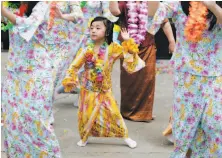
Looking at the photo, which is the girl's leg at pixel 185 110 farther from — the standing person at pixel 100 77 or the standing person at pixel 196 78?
the standing person at pixel 100 77

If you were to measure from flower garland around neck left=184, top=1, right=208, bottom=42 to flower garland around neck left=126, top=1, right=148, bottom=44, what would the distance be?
192 centimetres

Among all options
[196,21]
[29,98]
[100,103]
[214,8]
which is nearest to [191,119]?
[196,21]

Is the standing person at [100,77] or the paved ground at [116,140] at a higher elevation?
the standing person at [100,77]

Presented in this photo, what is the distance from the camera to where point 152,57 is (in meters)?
6.41

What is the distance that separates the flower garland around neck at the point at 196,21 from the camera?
3873 millimetres

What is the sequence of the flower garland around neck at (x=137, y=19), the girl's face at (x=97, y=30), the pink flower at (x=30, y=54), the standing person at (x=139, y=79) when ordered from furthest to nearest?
the standing person at (x=139, y=79)
the flower garland around neck at (x=137, y=19)
the girl's face at (x=97, y=30)
the pink flower at (x=30, y=54)

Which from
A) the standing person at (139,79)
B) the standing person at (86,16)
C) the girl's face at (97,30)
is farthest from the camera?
the standing person at (86,16)

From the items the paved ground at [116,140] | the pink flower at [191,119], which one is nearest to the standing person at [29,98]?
the paved ground at [116,140]

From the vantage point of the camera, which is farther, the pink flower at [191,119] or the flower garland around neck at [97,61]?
the flower garland around neck at [97,61]

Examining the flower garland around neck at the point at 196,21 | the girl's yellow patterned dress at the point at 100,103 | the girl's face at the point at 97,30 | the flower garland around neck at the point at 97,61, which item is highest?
the flower garland around neck at the point at 196,21

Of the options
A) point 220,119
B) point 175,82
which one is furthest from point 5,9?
point 220,119

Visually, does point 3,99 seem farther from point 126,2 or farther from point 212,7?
point 126,2

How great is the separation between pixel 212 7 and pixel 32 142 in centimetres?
176

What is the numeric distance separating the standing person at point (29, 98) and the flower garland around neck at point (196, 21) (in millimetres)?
1097
